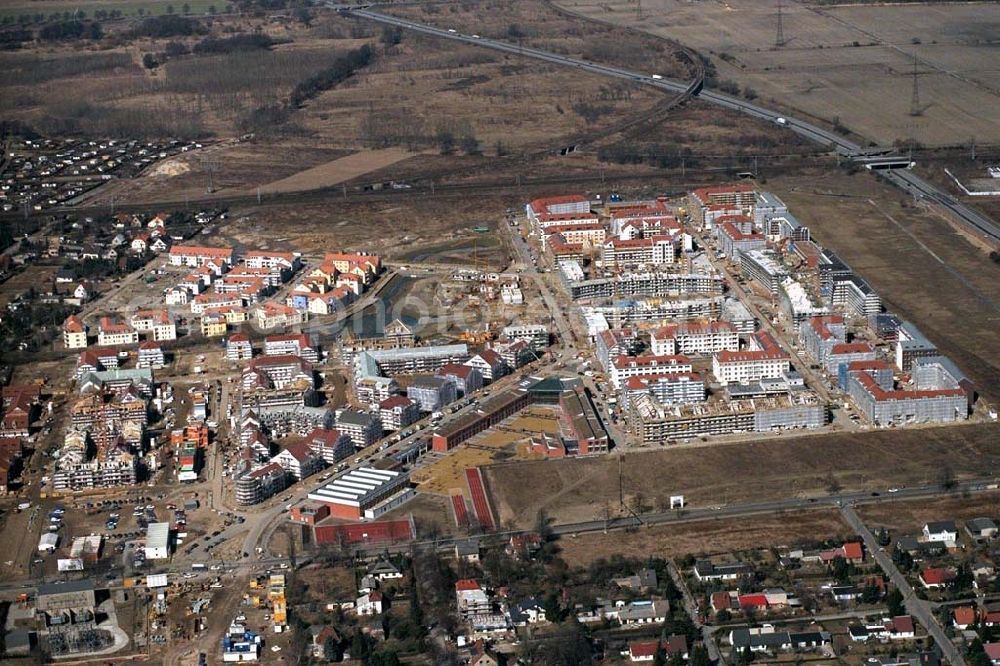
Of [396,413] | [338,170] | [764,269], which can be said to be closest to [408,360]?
[396,413]

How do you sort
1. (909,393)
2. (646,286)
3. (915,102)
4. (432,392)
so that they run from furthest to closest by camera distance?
(915,102) → (646,286) → (432,392) → (909,393)

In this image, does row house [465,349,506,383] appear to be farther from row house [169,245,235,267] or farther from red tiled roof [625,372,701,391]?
row house [169,245,235,267]

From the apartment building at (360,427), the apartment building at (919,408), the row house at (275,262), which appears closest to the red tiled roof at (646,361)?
the apartment building at (919,408)

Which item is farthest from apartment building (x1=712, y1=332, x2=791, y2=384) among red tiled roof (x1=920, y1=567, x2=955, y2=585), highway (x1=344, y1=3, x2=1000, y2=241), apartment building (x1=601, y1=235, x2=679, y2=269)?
highway (x1=344, y1=3, x2=1000, y2=241)

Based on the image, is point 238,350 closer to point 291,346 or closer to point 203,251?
point 291,346

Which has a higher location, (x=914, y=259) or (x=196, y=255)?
(x=196, y=255)

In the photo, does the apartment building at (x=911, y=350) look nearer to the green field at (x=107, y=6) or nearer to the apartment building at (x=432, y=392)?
the apartment building at (x=432, y=392)
